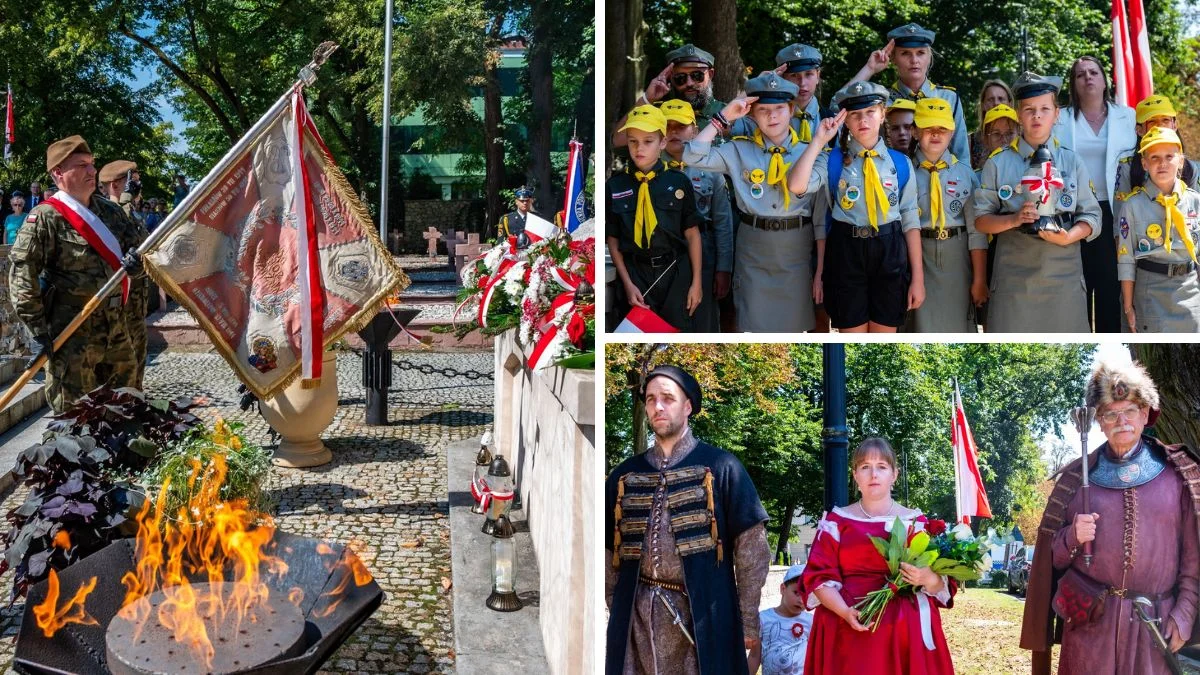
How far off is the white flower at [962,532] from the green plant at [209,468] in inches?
118

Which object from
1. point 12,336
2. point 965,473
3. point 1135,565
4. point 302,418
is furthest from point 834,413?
point 12,336

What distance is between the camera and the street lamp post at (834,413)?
308cm

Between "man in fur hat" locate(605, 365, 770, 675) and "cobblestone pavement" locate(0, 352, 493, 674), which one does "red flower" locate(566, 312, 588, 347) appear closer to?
"man in fur hat" locate(605, 365, 770, 675)

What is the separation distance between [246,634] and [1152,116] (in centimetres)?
387

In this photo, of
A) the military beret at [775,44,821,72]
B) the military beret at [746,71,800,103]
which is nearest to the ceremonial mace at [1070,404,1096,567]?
the military beret at [746,71,800,103]

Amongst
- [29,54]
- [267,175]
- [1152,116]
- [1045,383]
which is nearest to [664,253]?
Answer: [1045,383]

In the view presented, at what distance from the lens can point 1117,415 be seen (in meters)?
3.15

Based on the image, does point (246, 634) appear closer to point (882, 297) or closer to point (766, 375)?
point (766, 375)

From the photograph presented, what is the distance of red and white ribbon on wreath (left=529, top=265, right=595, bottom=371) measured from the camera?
4.55 meters

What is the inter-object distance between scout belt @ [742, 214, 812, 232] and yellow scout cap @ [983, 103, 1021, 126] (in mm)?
865

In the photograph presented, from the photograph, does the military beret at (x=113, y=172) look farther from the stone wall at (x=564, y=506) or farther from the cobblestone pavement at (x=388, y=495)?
the stone wall at (x=564, y=506)

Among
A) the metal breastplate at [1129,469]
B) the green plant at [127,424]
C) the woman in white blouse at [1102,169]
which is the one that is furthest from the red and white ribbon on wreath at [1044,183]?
the green plant at [127,424]

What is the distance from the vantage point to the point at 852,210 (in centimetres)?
434

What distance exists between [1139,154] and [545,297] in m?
2.60
